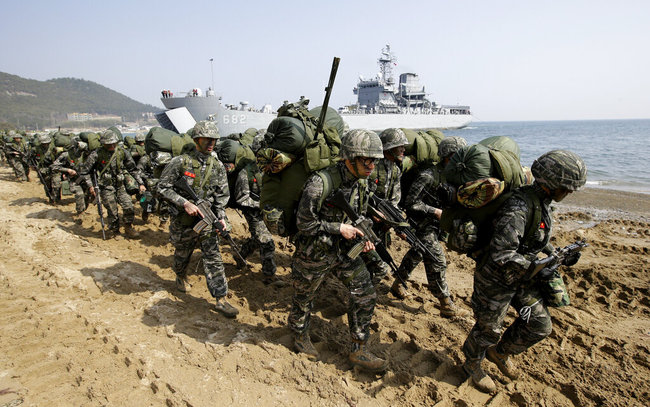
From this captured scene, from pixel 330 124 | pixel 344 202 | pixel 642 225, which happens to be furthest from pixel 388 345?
pixel 642 225

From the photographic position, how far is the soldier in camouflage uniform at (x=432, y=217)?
470cm

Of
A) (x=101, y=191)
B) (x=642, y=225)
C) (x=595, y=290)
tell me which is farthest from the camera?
(x=642, y=225)

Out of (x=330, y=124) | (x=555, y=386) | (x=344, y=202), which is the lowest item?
(x=555, y=386)

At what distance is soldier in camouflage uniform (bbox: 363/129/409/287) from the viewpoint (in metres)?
4.45

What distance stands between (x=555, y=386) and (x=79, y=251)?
780cm

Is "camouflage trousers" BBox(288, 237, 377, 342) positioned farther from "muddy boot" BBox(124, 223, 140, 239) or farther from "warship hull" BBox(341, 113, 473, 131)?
"warship hull" BBox(341, 113, 473, 131)

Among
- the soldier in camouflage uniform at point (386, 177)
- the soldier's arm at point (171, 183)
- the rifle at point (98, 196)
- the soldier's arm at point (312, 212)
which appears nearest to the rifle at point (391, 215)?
the soldier in camouflage uniform at point (386, 177)

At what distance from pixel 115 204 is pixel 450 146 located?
730 centimetres

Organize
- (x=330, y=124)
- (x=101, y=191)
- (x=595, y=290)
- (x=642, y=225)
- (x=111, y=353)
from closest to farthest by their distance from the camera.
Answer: (x=111, y=353), (x=330, y=124), (x=595, y=290), (x=101, y=191), (x=642, y=225)

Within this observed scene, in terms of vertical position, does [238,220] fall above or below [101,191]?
below

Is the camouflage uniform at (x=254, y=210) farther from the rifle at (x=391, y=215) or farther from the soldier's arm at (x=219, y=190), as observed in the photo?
the rifle at (x=391, y=215)

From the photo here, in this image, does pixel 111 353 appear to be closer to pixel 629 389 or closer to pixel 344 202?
pixel 344 202

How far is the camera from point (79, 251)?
6699 millimetres

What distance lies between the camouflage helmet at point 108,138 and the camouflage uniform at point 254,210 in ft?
12.3
